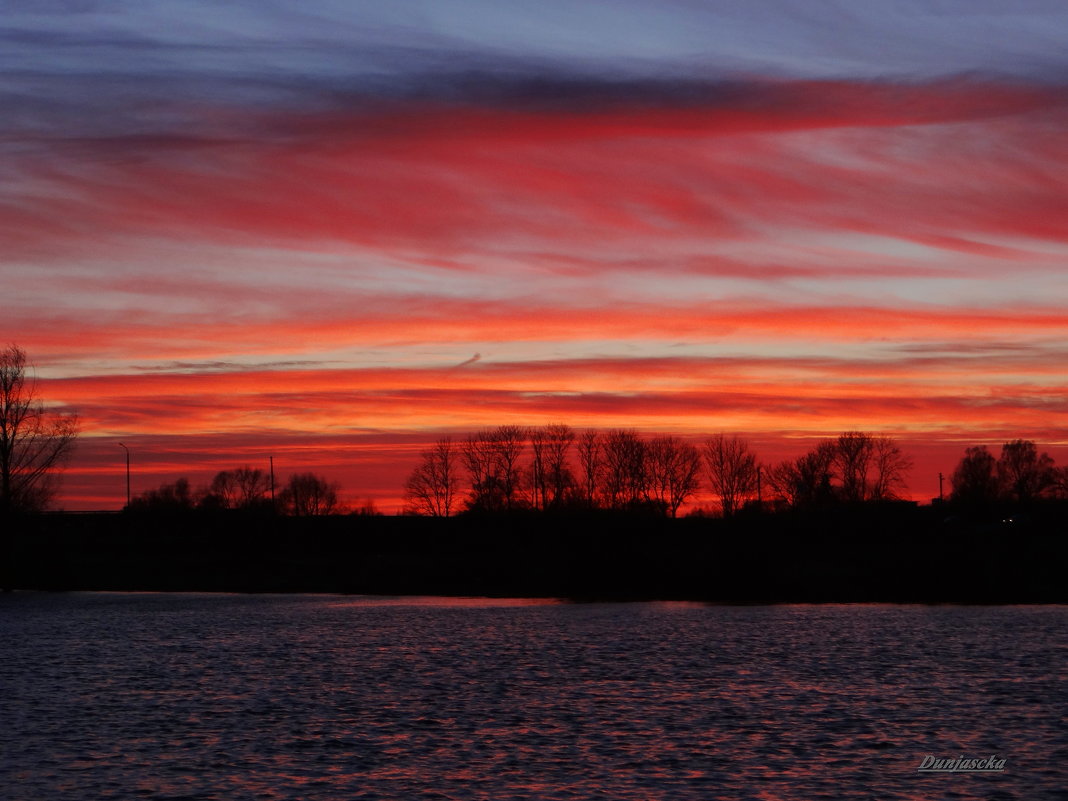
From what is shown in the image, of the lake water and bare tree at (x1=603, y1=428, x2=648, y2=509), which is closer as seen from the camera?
the lake water

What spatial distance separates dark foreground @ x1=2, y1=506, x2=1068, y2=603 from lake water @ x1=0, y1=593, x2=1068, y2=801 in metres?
17.3

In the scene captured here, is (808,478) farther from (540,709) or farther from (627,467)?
(540,709)

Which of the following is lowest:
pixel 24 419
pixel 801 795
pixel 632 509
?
pixel 801 795

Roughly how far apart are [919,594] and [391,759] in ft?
192

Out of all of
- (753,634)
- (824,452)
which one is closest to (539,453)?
(824,452)

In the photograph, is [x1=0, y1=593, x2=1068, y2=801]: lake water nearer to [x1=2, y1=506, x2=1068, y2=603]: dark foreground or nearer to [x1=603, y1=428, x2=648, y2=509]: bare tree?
[x1=2, y1=506, x2=1068, y2=603]: dark foreground

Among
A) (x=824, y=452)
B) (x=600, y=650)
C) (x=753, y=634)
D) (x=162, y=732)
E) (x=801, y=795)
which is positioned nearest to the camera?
(x=801, y=795)

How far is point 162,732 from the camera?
108ft

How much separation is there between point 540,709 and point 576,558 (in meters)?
53.8

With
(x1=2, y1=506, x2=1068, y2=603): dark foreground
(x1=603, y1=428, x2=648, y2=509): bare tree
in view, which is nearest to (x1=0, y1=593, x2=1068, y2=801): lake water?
(x1=2, y1=506, x2=1068, y2=603): dark foreground

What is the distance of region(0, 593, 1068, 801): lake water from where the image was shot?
2639 centimetres

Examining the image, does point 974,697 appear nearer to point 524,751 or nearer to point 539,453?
point 524,751

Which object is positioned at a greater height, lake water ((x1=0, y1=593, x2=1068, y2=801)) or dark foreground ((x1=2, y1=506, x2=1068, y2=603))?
dark foreground ((x1=2, y1=506, x2=1068, y2=603))

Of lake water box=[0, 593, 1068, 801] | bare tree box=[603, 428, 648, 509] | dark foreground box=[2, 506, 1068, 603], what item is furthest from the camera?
bare tree box=[603, 428, 648, 509]
